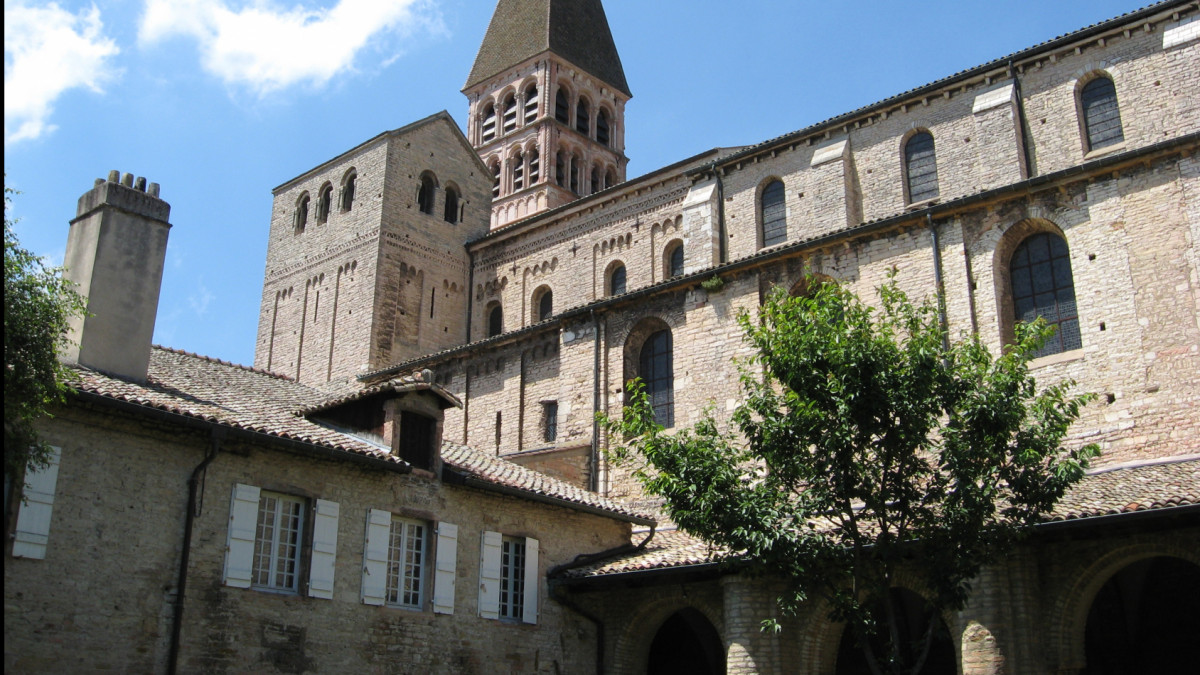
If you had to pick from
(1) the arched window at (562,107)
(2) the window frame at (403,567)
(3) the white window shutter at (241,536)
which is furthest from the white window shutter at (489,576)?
(1) the arched window at (562,107)

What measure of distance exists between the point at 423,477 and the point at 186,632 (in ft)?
14.2

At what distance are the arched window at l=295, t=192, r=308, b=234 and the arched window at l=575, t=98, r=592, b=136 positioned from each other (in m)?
15.7

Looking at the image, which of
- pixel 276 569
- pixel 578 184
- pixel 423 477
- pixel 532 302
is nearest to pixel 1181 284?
pixel 423 477

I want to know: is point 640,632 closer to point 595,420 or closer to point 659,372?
point 595,420

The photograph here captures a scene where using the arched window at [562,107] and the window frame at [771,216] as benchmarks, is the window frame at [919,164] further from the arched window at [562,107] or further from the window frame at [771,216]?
the arched window at [562,107]

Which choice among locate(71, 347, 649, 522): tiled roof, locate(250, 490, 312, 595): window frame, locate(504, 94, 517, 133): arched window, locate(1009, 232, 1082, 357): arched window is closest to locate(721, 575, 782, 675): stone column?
locate(71, 347, 649, 522): tiled roof

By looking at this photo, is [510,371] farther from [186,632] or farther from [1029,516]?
[1029,516]

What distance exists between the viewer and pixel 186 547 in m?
13.2

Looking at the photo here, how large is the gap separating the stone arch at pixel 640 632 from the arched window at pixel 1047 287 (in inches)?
303

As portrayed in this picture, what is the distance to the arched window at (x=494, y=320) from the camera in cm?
3384

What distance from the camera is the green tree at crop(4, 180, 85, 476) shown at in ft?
30.0

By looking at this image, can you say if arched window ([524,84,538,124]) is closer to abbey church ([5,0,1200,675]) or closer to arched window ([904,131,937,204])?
abbey church ([5,0,1200,675])

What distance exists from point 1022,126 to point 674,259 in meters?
10.8

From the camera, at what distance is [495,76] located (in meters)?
49.3
